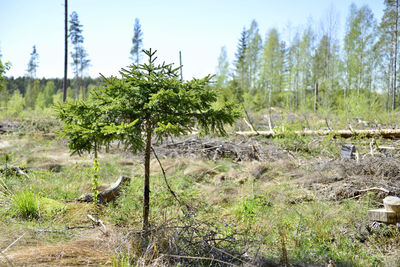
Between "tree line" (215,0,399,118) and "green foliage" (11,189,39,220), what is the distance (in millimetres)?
17605

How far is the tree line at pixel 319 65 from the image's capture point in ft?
67.9

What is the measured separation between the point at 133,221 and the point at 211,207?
1.60 m

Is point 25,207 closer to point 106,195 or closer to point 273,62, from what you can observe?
point 106,195

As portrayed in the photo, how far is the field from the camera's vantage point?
294cm

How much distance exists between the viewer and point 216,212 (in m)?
4.98

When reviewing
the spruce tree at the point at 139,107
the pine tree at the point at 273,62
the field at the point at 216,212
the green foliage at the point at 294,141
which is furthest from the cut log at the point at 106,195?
the pine tree at the point at 273,62

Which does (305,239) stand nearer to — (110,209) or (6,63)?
(110,209)

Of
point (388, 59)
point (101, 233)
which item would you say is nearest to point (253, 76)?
point (388, 59)

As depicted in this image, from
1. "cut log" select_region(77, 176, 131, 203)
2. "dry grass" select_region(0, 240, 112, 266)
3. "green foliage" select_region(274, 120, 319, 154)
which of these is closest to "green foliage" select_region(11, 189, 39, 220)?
"cut log" select_region(77, 176, 131, 203)

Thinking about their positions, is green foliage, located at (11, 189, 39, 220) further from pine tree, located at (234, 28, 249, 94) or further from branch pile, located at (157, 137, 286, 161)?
pine tree, located at (234, 28, 249, 94)

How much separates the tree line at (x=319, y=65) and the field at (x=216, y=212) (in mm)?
13943

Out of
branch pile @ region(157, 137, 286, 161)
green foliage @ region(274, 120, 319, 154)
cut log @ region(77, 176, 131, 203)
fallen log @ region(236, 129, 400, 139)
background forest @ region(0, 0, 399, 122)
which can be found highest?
background forest @ region(0, 0, 399, 122)

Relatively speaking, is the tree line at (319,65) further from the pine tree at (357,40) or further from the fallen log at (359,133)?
the fallen log at (359,133)

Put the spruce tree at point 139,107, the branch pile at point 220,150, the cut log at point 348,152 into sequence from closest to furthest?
the spruce tree at point 139,107, the cut log at point 348,152, the branch pile at point 220,150
